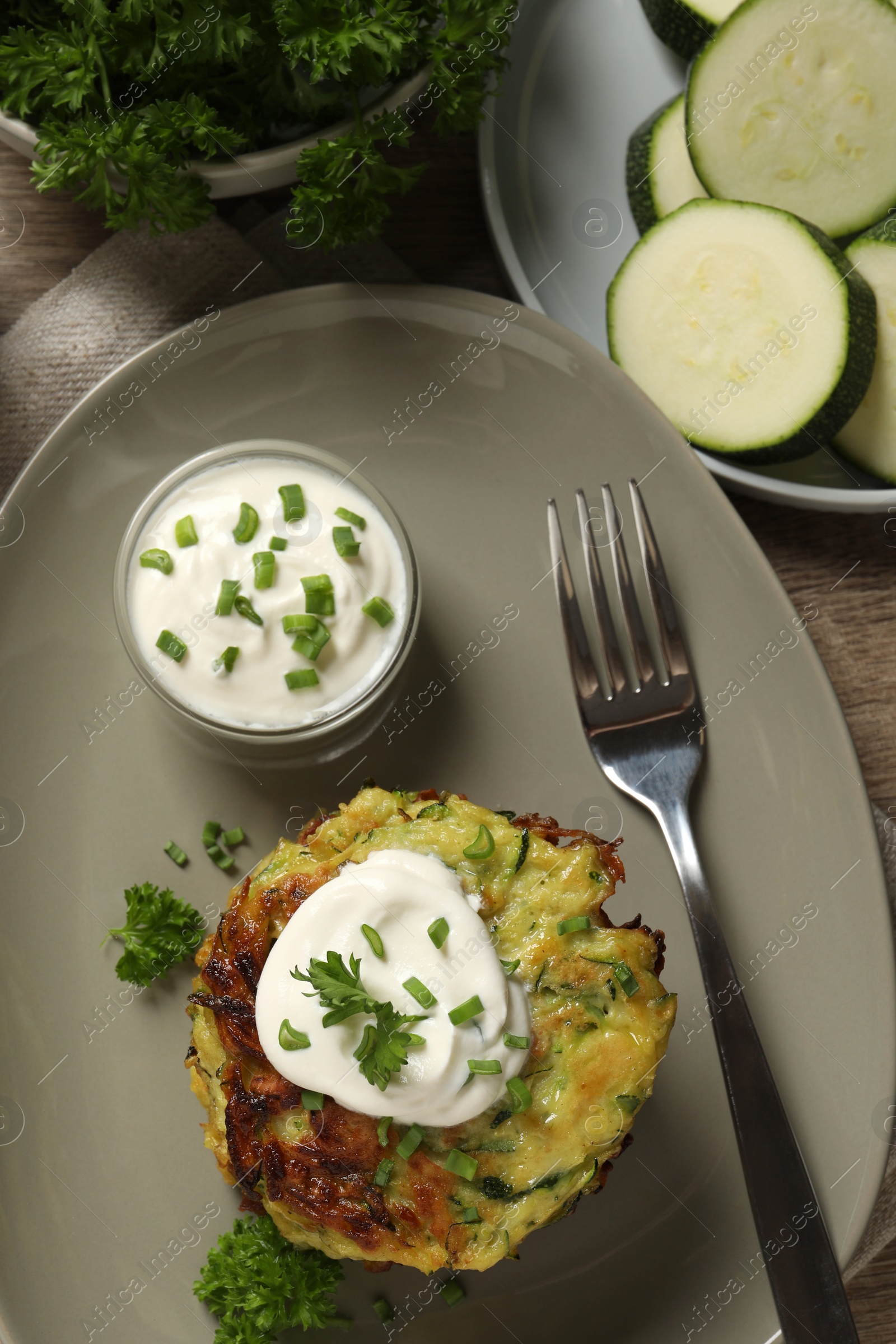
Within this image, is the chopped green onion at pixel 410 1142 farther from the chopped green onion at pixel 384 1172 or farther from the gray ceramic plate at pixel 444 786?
the gray ceramic plate at pixel 444 786

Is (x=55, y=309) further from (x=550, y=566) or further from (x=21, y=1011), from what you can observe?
(x=21, y=1011)

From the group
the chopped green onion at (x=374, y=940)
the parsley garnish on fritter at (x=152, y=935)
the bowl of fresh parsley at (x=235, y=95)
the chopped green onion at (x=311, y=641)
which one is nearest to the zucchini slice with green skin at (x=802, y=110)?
the bowl of fresh parsley at (x=235, y=95)

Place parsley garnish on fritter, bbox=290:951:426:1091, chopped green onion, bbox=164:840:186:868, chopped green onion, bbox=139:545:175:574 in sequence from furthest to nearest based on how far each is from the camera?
chopped green onion, bbox=164:840:186:868
chopped green onion, bbox=139:545:175:574
parsley garnish on fritter, bbox=290:951:426:1091

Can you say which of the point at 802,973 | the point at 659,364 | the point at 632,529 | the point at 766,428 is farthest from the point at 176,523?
the point at 802,973

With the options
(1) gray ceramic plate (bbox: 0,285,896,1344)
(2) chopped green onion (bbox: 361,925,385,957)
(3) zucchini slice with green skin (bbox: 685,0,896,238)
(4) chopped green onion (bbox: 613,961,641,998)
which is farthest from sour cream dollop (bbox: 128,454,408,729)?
(3) zucchini slice with green skin (bbox: 685,0,896,238)

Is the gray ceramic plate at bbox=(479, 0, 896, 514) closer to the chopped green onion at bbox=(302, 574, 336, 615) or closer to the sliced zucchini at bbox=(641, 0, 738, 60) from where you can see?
the sliced zucchini at bbox=(641, 0, 738, 60)

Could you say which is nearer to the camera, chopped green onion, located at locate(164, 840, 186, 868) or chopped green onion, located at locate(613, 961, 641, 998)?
chopped green onion, located at locate(613, 961, 641, 998)
